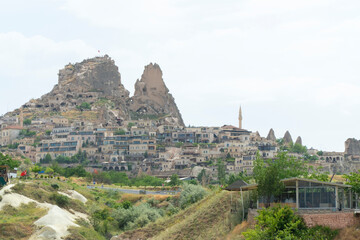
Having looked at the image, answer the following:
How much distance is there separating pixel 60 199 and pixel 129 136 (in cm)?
7590

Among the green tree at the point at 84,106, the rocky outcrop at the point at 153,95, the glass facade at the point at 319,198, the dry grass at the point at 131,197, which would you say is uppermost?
the rocky outcrop at the point at 153,95

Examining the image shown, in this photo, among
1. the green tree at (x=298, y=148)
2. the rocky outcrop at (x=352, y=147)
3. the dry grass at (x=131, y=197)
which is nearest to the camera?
the dry grass at (x=131, y=197)

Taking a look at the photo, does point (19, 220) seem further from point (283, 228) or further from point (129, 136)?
point (129, 136)

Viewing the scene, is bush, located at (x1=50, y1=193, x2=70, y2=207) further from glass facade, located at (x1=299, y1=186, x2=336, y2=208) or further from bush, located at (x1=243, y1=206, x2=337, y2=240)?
glass facade, located at (x1=299, y1=186, x2=336, y2=208)

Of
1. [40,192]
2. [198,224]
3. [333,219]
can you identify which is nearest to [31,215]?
[40,192]

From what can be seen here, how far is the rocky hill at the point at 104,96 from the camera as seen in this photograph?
175625mm

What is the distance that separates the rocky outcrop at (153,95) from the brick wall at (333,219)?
463 feet

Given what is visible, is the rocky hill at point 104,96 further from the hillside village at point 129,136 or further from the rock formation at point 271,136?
the rock formation at point 271,136

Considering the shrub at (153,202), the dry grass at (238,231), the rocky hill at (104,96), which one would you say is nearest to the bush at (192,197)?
the shrub at (153,202)

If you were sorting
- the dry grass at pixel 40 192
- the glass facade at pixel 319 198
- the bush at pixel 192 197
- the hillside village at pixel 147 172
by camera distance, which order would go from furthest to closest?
the dry grass at pixel 40 192
the bush at pixel 192 197
the hillside village at pixel 147 172
the glass facade at pixel 319 198

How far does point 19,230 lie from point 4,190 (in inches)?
455

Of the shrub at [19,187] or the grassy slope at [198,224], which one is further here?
the shrub at [19,187]

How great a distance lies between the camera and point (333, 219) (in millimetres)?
40500

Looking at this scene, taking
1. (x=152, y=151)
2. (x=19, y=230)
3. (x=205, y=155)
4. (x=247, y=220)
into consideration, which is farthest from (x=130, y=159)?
(x=247, y=220)
